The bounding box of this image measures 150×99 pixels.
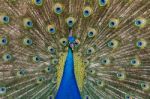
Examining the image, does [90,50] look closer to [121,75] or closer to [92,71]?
[92,71]

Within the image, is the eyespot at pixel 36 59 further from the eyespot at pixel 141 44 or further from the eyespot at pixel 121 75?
the eyespot at pixel 141 44

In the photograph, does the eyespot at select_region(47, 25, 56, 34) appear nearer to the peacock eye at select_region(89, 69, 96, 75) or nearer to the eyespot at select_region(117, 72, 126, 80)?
the peacock eye at select_region(89, 69, 96, 75)

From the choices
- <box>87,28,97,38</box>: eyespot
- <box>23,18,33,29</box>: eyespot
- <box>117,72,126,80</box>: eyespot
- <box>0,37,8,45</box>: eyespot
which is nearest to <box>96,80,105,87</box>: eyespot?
<box>117,72,126,80</box>: eyespot

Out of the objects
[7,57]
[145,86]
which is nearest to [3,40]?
[7,57]

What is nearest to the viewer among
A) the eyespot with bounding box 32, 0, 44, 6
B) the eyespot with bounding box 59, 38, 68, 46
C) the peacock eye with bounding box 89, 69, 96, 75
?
the eyespot with bounding box 32, 0, 44, 6

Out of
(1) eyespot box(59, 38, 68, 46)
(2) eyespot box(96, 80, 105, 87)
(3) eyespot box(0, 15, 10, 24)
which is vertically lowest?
(2) eyespot box(96, 80, 105, 87)

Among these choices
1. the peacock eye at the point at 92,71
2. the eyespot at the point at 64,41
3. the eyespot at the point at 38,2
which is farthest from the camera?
the peacock eye at the point at 92,71

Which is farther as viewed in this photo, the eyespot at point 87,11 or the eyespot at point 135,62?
the eyespot at point 135,62

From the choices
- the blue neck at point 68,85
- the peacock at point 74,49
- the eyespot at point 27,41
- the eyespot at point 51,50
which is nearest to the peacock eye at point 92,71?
the peacock at point 74,49

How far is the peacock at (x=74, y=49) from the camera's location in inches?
140

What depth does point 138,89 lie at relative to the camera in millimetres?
3785

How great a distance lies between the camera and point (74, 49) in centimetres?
366

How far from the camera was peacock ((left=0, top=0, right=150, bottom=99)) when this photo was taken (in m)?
3.56

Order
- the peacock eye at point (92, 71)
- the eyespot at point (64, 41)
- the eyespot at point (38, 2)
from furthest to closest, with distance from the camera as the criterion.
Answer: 1. the peacock eye at point (92, 71)
2. the eyespot at point (64, 41)
3. the eyespot at point (38, 2)
